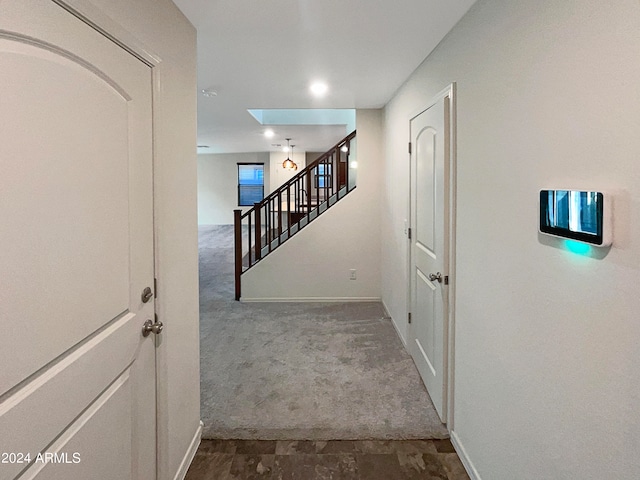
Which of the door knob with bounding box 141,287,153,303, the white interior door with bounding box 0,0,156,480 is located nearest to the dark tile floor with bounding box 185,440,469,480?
the white interior door with bounding box 0,0,156,480

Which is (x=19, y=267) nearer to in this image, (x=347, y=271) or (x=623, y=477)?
(x=623, y=477)

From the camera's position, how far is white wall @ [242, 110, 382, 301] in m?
5.18

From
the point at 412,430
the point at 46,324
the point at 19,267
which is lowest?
the point at 412,430

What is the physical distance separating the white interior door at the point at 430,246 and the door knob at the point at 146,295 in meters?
1.64

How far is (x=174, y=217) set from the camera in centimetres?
188

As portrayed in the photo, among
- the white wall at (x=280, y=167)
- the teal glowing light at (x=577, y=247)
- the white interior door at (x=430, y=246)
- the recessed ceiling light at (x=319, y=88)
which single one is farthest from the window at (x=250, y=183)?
the teal glowing light at (x=577, y=247)

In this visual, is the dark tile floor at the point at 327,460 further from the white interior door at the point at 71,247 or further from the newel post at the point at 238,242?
the newel post at the point at 238,242

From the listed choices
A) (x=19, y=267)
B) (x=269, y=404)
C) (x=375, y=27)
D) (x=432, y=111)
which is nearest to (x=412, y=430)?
(x=269, y=404)

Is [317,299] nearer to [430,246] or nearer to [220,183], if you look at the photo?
[430,246]

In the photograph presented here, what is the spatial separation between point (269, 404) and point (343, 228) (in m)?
2.89

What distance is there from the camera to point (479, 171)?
6.33ft

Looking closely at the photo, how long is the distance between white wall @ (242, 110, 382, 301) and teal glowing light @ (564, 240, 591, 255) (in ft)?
13.0

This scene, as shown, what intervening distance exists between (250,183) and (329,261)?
8130mm

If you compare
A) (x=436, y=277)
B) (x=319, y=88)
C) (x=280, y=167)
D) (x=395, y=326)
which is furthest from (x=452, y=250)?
(x=280, y=167)
